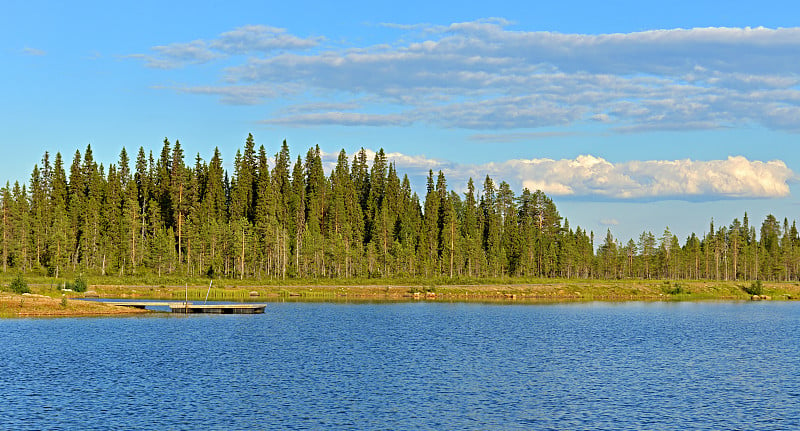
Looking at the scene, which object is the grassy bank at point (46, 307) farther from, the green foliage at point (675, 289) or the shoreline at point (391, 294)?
the green foliage at point (675, 289)

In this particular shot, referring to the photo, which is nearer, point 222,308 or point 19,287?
point 19,287

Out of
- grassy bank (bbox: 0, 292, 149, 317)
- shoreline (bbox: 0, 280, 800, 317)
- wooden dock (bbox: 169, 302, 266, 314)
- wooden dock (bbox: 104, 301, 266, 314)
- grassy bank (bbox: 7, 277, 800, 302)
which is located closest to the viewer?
grassy bank (bbox: 0, 292, 149, 317)

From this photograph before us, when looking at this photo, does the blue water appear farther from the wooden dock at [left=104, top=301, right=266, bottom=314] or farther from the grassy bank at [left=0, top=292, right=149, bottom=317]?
the wooden dock at [left=104, top=301, right=266, bottom=314]

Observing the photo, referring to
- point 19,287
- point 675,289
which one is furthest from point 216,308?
point 675,289

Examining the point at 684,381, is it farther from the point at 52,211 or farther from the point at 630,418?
the point at 52,211

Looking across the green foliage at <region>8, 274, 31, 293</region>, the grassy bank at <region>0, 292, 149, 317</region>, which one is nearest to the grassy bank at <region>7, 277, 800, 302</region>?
the green foliage at <region>8, 274, 31, 293</region>

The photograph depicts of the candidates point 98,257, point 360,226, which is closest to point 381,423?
point 98,257

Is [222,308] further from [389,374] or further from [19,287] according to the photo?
[389,374]

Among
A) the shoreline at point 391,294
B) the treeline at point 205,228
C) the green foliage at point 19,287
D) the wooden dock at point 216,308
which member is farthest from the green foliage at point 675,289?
the green foliage at point 19,287

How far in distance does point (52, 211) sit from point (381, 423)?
145 metres

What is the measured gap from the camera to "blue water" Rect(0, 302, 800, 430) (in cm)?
3816

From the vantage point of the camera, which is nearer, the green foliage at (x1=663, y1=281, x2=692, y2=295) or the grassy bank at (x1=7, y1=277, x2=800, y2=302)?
the grassy bank at (x1=7, y1=277, x2=800, y2=302)

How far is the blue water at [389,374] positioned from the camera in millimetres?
38156

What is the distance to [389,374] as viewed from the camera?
51.6 metres
